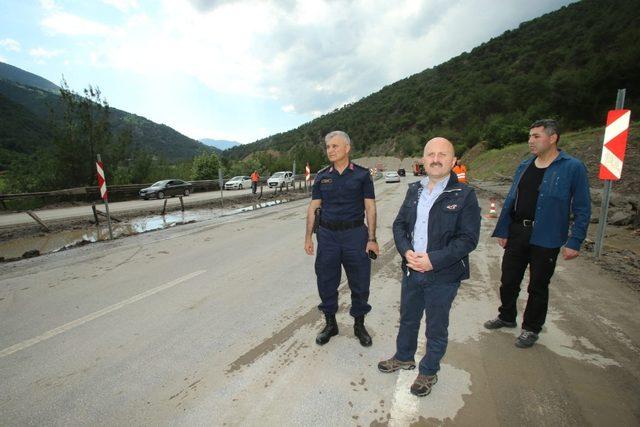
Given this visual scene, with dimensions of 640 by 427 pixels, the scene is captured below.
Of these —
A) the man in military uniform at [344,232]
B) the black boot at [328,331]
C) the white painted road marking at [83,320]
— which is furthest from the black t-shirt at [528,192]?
the white painted road marking at [83,320]

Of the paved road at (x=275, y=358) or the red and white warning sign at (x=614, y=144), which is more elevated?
the red and white warning sign at (x=614, y=144)

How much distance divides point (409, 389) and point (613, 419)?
1.28 meters

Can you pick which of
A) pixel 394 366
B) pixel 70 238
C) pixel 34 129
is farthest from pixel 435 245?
pixel 34 129

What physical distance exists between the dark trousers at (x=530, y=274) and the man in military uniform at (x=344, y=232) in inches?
55.5

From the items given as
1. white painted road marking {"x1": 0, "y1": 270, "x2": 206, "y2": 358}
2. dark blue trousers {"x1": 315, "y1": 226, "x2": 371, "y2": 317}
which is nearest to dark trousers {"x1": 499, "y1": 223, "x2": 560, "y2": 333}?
dark blue trousers {"x1": 315, "y1": 226, "x2": 371, "y2": 317}

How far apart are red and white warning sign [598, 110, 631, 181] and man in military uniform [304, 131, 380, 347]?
15.4 ft

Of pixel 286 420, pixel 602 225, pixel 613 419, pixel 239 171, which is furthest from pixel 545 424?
pixel 239 171

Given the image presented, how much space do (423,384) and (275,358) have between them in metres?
1.27

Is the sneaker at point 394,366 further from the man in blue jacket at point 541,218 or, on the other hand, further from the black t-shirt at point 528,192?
the black t-shirt at point 528,192

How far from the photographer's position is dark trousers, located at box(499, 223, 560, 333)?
2938mm

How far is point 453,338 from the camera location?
121 inches

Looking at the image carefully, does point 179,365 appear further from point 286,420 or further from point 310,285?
point 310,285

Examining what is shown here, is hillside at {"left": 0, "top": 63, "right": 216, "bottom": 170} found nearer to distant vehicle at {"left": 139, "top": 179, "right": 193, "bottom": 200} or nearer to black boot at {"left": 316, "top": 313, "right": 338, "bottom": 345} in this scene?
distant vehicle at {"left": 139, "top": 179, "right": 193, "bottom": 200}

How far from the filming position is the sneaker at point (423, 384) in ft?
7.59
